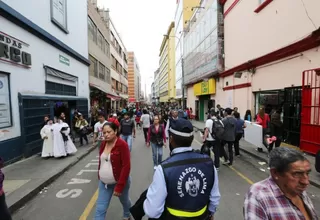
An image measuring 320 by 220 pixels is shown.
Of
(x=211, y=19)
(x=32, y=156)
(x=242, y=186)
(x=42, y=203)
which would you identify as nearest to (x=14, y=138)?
(x=32, y=156)

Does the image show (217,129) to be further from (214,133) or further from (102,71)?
(102,71)

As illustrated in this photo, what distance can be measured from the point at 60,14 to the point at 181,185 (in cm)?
1300

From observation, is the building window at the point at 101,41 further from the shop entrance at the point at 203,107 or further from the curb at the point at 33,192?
the curb at the point at 33,192

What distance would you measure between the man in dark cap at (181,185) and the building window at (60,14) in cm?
1152

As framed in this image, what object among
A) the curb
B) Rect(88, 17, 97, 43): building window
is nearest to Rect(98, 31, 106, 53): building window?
Rect(88, 17, 97, 43): building window

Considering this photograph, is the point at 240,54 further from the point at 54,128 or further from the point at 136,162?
the point at 54,128

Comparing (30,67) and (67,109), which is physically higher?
(30,67)

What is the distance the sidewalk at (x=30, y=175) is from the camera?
4555mm

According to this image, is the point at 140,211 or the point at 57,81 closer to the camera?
the point at 140,211

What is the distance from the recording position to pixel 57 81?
1188 cm

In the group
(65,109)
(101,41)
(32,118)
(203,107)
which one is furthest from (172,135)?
(101,41)

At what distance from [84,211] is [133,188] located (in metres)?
1.31

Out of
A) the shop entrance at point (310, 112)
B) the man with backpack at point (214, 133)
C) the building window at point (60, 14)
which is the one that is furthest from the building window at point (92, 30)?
the shop entrance at point (310, 112)

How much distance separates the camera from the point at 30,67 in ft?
29.3
